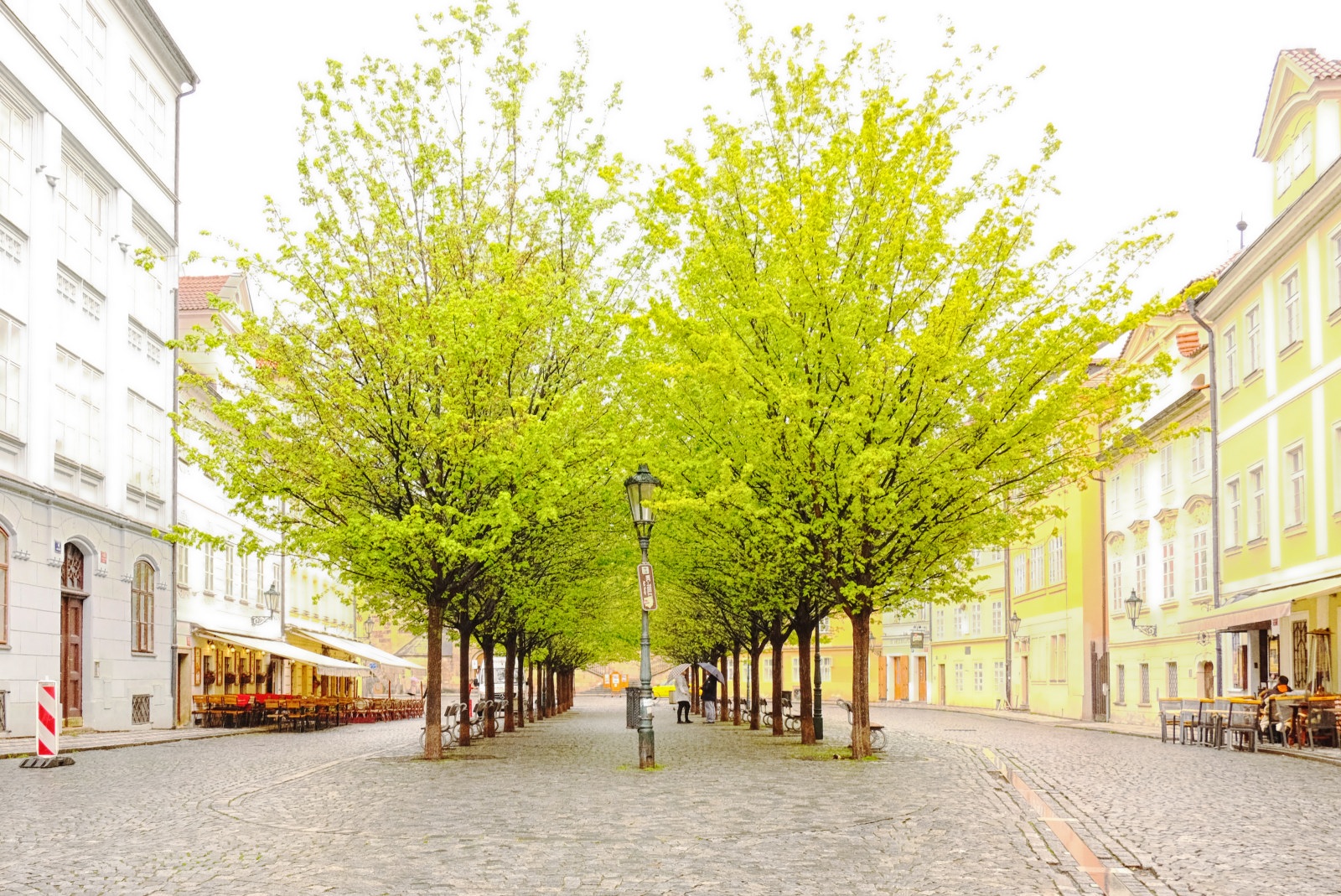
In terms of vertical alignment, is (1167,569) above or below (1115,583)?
above

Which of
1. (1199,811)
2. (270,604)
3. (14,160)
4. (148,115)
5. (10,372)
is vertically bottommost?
(1199,811)

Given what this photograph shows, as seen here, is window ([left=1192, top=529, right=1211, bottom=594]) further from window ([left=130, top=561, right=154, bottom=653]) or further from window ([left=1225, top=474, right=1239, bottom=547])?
window ([left=130, top=561, right=154, bottom=653])

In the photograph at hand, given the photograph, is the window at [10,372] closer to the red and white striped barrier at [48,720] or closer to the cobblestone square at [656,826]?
the cobblestone square at [656,826]

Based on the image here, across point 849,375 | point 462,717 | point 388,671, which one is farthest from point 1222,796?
point 388,671

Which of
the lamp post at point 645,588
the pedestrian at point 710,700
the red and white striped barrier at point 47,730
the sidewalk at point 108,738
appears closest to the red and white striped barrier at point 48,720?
the red and white striped barrier at point 47,730

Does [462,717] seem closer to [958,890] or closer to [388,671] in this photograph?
[958,890]

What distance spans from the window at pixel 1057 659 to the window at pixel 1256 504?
20.3m

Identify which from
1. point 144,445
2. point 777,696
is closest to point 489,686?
point 777,696

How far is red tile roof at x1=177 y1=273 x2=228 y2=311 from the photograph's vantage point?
4656 centimetres

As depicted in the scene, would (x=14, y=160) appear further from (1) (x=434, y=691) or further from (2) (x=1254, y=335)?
(2) (x=1254, y=335)

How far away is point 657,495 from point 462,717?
20.7 ft

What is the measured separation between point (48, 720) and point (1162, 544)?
32024mm

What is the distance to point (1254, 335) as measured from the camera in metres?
34.5

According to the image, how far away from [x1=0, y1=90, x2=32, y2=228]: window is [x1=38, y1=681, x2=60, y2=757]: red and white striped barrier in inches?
425
